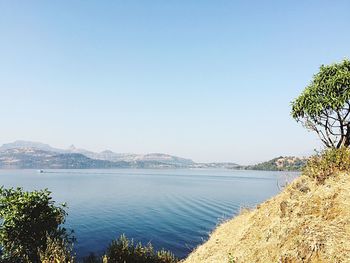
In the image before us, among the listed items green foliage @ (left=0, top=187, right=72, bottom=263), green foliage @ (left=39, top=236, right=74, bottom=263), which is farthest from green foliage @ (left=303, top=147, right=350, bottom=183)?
green foliage @ (left=0, top=187, right=72, bottom=263)

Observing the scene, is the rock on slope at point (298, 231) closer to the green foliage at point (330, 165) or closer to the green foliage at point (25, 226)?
the green foliage at point (330, 165)

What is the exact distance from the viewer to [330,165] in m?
18.0

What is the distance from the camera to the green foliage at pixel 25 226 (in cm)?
2023

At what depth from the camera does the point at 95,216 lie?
3162 inches

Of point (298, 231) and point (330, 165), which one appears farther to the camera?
point (330, 165)

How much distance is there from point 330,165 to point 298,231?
5.85 m

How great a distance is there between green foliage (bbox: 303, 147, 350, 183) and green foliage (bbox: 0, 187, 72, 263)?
17810mm

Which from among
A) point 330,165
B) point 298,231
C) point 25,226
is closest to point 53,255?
point 25,226

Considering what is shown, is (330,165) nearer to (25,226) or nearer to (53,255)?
(53,255)

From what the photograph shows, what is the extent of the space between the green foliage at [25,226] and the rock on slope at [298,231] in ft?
36.6

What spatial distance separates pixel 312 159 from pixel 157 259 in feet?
57.9

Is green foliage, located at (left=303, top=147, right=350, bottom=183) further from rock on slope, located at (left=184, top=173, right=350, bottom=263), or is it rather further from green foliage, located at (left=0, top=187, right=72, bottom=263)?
green foliage, located at (left=0, top=187, right=72, bottom=263)

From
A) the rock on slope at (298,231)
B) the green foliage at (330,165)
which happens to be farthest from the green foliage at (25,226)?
the green foliage at (330,165)

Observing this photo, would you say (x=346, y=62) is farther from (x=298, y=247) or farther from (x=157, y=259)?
(x=157, y=259)
